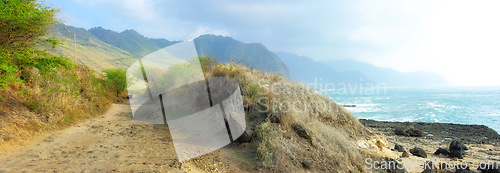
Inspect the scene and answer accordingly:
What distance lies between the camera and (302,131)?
7.63 metres

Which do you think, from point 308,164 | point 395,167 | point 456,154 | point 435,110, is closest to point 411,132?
point 456,154

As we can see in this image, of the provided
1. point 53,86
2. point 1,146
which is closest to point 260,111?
point 1,146

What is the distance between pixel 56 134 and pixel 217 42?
146m

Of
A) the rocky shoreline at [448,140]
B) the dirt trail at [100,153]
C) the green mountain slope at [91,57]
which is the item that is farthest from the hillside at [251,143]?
the rocky shoreline at [448,140]

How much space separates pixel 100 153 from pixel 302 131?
17.4ft

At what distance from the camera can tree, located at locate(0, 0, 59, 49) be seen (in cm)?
684

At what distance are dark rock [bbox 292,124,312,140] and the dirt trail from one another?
2407mm

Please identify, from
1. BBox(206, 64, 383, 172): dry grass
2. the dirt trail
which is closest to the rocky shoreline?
BBox(206, 64, 383, 172): dry grass

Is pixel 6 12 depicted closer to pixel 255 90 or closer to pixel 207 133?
pixel 207 133

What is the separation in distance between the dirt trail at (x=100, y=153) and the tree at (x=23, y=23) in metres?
3.03

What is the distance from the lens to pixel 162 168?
4992 millimetres

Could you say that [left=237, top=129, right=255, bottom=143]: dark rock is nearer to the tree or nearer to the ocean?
the tree

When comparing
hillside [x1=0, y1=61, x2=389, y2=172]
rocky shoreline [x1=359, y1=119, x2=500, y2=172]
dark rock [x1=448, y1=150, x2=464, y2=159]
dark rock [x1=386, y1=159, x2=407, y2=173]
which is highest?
hillside [x1=0, y1=61, x2=389, y2=172]

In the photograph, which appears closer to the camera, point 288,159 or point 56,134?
point 288,159
